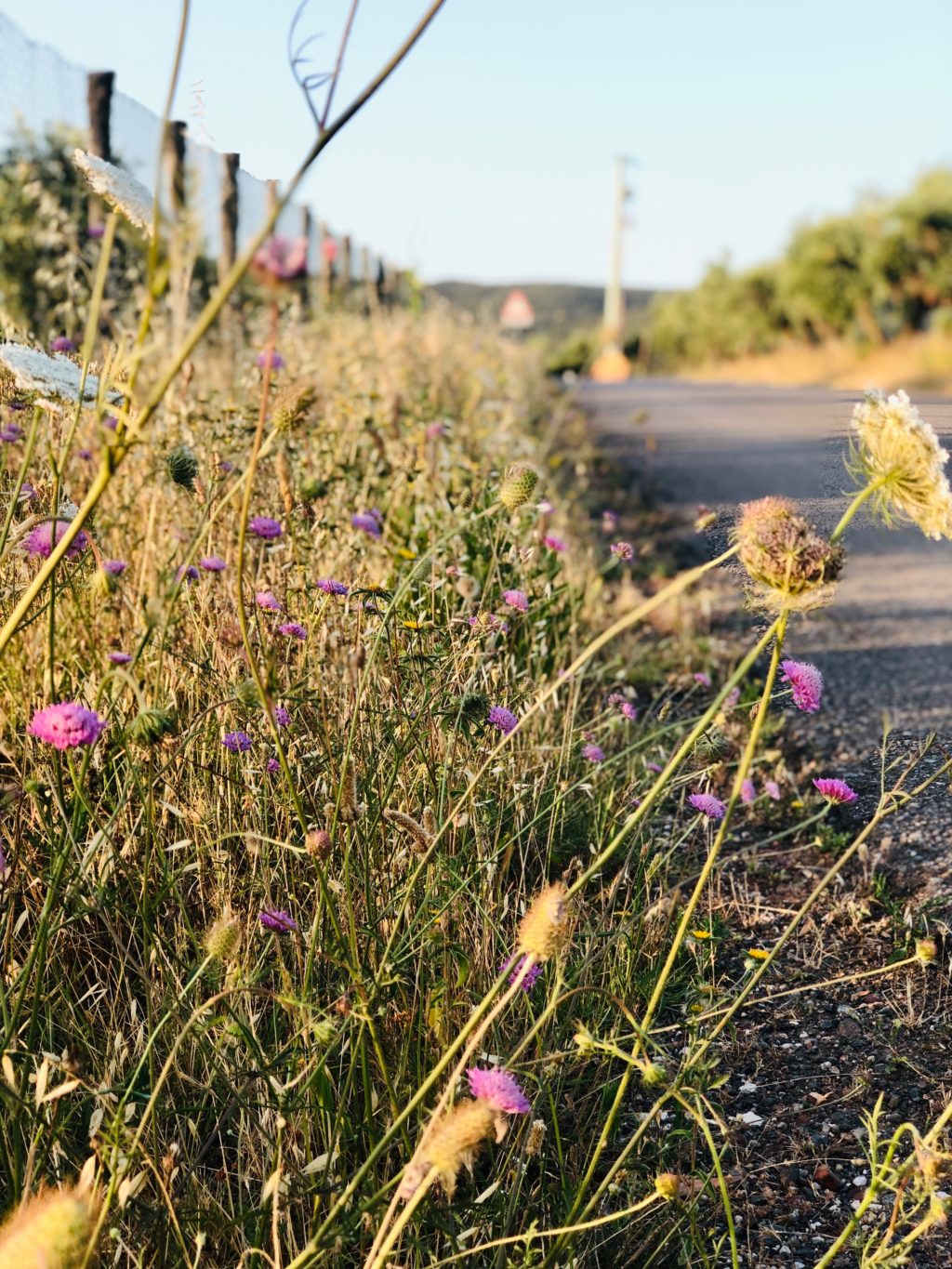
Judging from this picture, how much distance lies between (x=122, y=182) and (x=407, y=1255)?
124 cm

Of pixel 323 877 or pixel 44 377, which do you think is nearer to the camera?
pixel 323 877

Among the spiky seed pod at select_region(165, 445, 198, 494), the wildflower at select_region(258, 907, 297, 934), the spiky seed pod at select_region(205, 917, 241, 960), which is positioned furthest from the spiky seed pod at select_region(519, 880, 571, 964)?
the spiky seed pod at select_region(165, 445, 198, 494)

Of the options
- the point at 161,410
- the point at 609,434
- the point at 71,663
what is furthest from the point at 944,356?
the point at 71,663

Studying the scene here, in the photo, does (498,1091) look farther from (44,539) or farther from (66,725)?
(44,539)

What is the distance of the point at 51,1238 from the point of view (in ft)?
2.51

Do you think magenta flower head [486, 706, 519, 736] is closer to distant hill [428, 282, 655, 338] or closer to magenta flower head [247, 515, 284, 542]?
magenta flower head [247, 515, 284, 542]

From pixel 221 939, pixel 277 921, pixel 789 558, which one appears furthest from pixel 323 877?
pixel 789 558

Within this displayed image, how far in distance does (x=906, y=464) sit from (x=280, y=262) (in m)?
0.62

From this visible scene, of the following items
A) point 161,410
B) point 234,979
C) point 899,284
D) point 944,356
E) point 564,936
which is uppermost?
point 899,284

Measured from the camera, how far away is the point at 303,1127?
1300mm

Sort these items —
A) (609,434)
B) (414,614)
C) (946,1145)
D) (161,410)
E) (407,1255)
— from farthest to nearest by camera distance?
(609,434), (161,410), (414,614), (946,1145), (407,1255)

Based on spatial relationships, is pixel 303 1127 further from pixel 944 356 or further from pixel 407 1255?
pixel 944 356

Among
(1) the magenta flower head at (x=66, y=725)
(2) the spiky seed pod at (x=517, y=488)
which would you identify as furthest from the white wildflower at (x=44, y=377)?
(2) the spiky seed pod at (x=517, y=488)

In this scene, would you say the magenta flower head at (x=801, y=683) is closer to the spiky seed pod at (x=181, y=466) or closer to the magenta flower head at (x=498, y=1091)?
the magenta flower head at (x=498, y=1091)
